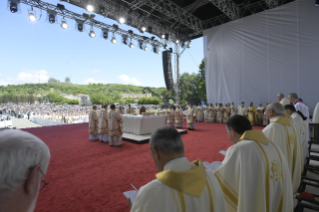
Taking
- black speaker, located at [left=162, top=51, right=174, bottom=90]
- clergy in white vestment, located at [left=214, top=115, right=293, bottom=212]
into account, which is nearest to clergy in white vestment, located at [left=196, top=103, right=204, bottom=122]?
black speaker, located at [left=162, top=51, right=174, bottom=90]

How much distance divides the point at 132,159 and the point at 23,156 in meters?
5.18

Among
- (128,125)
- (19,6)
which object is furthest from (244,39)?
(19,6)

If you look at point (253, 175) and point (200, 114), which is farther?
point (200, 114)

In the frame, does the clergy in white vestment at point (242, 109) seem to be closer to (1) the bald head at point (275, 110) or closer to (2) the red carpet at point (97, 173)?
(2) the red carpet at point (97, 173)

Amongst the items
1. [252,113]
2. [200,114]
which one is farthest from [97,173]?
[200,114]

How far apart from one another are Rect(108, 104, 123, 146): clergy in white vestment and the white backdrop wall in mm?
9741

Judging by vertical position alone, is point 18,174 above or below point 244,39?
below

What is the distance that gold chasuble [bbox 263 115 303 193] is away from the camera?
2894 millimetres

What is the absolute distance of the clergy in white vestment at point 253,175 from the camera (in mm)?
1793

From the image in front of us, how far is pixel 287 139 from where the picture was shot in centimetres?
296

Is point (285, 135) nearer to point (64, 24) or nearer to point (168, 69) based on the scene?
point (64, 24)

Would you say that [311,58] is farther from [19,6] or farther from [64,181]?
[19,6]

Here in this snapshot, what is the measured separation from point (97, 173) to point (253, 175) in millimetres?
3885

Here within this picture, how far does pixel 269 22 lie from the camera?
11.9 m
